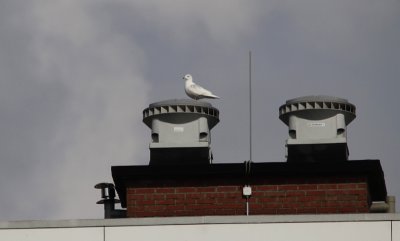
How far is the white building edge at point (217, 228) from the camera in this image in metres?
23.3

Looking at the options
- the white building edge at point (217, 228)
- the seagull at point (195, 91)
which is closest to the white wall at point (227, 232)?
the white building edge at point (217, 228)

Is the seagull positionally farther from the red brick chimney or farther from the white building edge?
the white building edge

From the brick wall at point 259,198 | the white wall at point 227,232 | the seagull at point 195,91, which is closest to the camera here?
the white wall at point 227,232

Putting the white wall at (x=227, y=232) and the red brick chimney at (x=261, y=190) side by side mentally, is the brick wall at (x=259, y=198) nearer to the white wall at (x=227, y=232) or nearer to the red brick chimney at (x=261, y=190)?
the red brick chimney at (x=261, y=190)

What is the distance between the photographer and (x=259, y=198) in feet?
82.8

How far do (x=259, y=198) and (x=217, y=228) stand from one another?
184 centimetres

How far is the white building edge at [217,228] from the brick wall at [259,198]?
1517 mm

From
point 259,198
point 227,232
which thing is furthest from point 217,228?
point 259,198

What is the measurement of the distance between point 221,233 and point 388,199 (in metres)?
5.50

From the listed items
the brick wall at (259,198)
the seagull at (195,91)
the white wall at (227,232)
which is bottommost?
the white wall at (227,232)

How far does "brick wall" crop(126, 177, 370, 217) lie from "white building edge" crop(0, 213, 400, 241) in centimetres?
152

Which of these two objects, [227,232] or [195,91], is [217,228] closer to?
[227,232]

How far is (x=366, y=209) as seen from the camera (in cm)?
2522

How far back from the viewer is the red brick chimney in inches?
992
